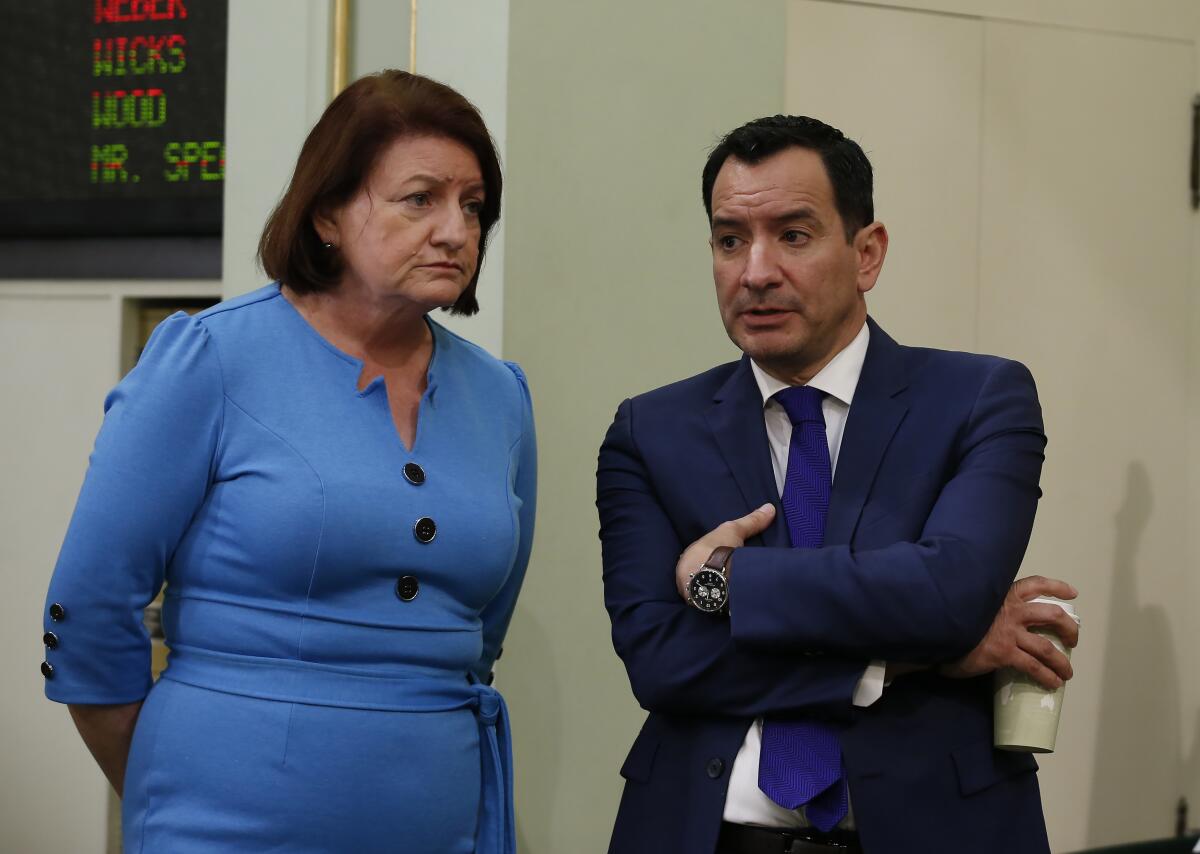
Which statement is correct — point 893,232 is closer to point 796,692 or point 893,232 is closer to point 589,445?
point 589,445

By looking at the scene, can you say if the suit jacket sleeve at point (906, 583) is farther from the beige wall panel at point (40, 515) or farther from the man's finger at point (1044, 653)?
the beige wall panel at point (40, 515)

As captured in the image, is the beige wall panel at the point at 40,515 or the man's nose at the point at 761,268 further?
the beige wall panel at the point at 40,515

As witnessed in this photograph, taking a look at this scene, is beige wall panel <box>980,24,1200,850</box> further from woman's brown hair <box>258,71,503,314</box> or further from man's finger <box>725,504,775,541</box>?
woman's brown hair <box>258,71,503,314</box>

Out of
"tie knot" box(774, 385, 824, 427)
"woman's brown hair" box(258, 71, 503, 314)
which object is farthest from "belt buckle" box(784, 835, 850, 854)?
"woman's brown hair" box(258, 71, 503, 314)

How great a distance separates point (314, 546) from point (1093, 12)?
2.61 metres

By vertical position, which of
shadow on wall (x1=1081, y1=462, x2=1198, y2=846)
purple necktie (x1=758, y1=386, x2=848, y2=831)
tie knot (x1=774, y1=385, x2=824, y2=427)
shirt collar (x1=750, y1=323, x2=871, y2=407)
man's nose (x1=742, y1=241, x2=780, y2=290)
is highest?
man's nose (x1=742, y1=241, x2=780, y2=290)

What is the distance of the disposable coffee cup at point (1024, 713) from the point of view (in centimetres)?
174

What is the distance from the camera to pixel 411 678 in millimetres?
1876

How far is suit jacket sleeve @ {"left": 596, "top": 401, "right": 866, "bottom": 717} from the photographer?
177cm

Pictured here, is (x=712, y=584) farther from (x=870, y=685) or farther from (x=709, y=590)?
(x=870, y=685)

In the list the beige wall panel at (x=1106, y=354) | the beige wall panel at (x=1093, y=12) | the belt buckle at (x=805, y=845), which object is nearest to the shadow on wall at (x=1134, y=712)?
the beige wall panel at (x=1106, y=354)

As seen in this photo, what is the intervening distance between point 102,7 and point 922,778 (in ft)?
10.6

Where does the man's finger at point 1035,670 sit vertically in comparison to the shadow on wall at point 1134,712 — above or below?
above

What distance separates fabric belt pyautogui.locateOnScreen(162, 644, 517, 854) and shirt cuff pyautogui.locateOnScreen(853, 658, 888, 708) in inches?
21.6
